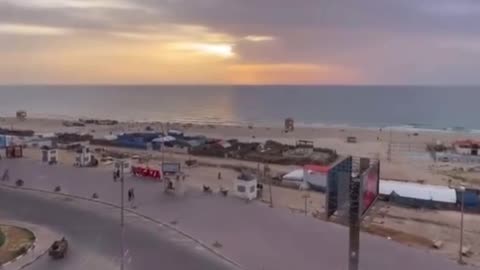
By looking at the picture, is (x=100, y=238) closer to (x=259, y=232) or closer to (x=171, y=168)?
(x=259, y=232)

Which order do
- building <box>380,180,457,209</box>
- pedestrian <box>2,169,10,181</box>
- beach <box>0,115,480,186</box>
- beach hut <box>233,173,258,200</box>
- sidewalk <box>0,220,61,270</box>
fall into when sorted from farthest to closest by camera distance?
beach <box>0,115,480,186</box>
pedestrian <box>2,169,10,181</box>
building <box>380,180,457,209</box>
beach hut <box>233,173,258,200</box>
sidewalk <box>0,220,61,270</box>

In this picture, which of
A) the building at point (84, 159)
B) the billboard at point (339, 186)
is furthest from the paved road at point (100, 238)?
the building at point (84, 159)

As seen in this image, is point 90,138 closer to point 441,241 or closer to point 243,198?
Answer: point 243,198

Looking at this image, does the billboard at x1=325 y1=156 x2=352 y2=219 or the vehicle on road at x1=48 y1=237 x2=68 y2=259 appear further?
the vehicle on road at x1=48 y1=237 x2=68 y2=259

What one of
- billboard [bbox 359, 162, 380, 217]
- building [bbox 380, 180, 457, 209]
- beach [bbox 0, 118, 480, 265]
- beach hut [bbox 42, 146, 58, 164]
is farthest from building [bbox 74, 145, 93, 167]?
billboard [bbox 359, 162, 380, 217]

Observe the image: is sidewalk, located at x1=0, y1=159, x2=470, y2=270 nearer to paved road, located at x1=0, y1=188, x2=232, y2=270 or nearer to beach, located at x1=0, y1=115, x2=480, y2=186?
paved road, located at x1=0, y1=188, x2=232, y2=270

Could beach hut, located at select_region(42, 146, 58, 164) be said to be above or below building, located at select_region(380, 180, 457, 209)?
above
